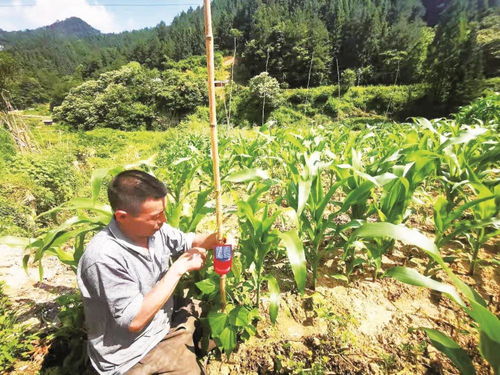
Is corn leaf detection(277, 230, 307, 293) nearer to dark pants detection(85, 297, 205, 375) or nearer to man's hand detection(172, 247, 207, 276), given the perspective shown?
man's hand detection(172, 247, 207, 276)

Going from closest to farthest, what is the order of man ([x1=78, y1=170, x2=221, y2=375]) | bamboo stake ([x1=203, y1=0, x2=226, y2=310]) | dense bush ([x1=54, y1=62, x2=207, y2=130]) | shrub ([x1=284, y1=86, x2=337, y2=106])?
bamboo stake ([x1=203, y1=0, x2=226, y2=310]) → man ([x1=78, y1=170, x2=221, y2=375]) → shrub ([x1=284, y1=86, x2=337, y2=106]) → dense bush ([x1=54, y1=62, x2=207, y2=130])

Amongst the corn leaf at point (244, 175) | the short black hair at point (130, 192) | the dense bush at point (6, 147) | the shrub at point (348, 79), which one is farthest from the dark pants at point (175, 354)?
the shrub at point (348, 79)

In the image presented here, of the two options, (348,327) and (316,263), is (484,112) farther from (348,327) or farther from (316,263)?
(348,327)

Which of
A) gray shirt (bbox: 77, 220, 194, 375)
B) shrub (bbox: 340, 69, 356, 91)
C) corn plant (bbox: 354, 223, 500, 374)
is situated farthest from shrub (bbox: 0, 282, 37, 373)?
shrub (bbox: 340, 69, 356, 91)

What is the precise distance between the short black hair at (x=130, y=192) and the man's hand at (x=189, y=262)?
293mm

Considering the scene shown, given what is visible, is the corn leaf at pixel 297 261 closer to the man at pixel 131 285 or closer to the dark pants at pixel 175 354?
the man at pixel 131 285

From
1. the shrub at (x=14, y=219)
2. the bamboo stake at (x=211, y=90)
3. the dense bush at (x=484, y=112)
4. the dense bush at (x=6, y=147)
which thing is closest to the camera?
the bamboo stake at (x=211, y=90)

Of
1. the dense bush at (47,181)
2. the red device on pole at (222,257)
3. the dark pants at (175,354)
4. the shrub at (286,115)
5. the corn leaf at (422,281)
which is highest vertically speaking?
the corn leaf at (422,281)

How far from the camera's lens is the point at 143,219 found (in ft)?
3.43

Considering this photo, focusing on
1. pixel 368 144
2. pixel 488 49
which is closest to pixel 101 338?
pixel 368 144

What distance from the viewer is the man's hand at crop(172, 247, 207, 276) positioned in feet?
3.64

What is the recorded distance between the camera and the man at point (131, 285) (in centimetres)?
97

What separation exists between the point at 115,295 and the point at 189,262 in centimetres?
31

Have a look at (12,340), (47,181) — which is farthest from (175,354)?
(47,181)
